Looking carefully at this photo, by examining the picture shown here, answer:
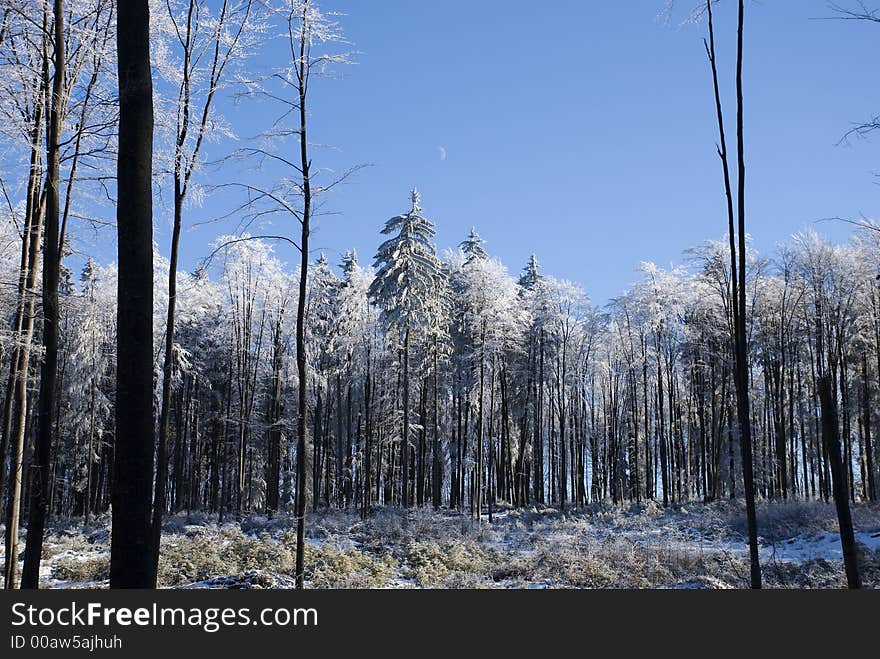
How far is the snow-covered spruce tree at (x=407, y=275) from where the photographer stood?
1062 inches

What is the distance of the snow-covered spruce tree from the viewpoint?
88.5ft

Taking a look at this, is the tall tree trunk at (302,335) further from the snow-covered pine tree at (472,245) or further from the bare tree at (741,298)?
the snow-covered pine tree at (472,245)

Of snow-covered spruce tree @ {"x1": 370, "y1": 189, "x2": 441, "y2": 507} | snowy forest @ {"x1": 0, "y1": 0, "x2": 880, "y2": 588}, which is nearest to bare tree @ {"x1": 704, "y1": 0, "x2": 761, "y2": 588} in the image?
snowy forest @ {"x1": 0, "y1": 0, "x2": 880, "y2": 588}

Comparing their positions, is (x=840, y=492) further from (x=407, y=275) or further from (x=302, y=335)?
(x=407, y=275)

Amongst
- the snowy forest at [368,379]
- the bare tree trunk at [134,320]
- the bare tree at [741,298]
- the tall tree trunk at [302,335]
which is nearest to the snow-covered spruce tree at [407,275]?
the snowy forest at [368,379]

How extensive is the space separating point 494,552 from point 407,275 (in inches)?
490

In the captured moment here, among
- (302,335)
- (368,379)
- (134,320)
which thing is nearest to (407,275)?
(368,379)

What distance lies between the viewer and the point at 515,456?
4003cm

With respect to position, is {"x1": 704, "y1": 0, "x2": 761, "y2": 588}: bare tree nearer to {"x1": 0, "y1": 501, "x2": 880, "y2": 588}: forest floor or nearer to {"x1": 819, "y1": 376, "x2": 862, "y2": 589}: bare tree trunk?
{"x1": 819, "y1": 376, "x2": 862, "y2": 589}: bare tree trunk

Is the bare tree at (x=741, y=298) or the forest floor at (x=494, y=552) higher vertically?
the bare tree at (x=741, y=298)

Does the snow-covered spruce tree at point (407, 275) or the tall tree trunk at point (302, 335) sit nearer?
the tall tree trunk at point (302, 335)

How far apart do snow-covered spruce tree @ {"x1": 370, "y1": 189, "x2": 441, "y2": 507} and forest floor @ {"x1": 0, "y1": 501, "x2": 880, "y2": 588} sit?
7100mm

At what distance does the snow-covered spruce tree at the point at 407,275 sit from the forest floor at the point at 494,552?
280 inches

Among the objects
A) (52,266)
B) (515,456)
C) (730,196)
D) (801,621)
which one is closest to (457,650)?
(801,621)
